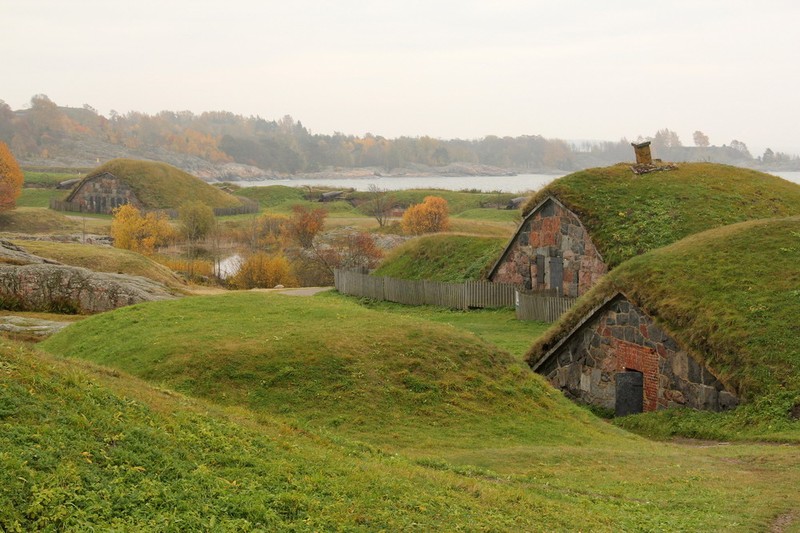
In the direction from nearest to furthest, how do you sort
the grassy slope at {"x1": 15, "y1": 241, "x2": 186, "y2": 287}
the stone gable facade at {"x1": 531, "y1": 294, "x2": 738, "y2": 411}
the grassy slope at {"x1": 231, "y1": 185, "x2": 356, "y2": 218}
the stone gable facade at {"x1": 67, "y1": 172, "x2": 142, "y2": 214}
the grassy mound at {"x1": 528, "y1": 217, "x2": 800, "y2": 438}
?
the grassy mound at {"x1": 528, "y1": 217, "x2": 800, "y2": 438}
the stone gable facade at {"x1": 531, "y1": 294, "x2": 738, "y2": 411}
the grassy slope at {"x1": 15, "y1": 241, "x2": 186, "y2": 287}
the stone gable facade at {"x1": 67, "y1": 172, "x2": 142, "y2": 214}
the grassy slope at {"x1": 231, "y1": 185, "x2": 356, "y2": 218}

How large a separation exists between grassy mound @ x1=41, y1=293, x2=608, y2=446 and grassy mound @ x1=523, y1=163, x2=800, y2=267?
16.7 meters

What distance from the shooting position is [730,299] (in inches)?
950

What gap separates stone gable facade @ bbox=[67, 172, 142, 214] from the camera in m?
104

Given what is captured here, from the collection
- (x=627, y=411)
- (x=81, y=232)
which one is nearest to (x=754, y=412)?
(x=627, y=411)

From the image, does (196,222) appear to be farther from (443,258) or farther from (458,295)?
(458,295)

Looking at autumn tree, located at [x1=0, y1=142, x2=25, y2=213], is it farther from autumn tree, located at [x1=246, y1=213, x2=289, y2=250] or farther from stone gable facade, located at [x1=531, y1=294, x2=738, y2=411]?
stone gable facade, located at [x1=531, y1=294, x2=738, y2=411]

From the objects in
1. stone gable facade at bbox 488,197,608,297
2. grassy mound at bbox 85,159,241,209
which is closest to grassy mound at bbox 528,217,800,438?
stone gable facade at bbox 488,197,608,297

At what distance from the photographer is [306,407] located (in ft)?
58.5

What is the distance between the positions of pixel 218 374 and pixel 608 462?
7.86m

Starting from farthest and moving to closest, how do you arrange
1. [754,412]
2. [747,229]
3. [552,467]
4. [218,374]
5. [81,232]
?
[81,232]
[747,229]
[754,412]
[218,374]
[552,467]

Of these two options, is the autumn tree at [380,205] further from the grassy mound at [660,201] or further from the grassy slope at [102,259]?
the grassy mound at [660,201]

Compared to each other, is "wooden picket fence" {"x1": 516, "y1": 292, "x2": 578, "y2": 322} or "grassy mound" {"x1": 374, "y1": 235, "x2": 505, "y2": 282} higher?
"grassy mound" {"x1": 374, "y1": 235, "x2": 505, "y2": 282}

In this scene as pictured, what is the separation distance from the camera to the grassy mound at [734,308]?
836 inches

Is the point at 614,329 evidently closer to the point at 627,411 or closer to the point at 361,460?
the point at 627,411
